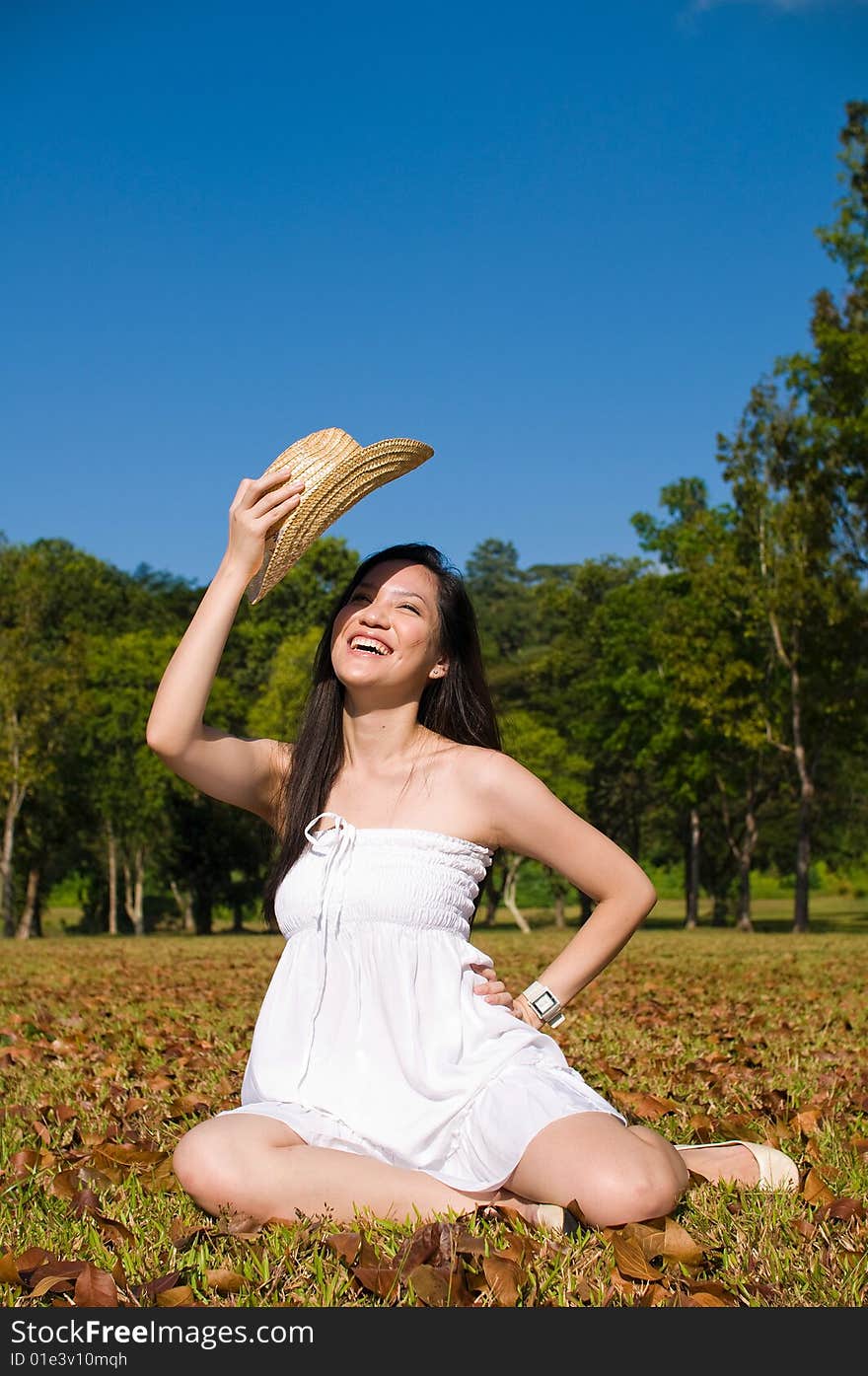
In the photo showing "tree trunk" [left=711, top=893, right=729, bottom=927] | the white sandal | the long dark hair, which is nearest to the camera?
the white sandal

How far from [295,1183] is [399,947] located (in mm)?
726

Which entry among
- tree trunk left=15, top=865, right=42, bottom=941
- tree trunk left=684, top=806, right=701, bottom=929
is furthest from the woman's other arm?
tree trunk left=15, top=865, right=42, bottom=941

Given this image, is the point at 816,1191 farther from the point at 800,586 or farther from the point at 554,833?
the point at 800,586

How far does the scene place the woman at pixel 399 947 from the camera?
3.19 meters

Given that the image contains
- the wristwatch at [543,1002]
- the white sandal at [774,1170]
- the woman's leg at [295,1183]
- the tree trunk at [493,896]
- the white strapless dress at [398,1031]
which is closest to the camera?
the woman's leg at [295,1183]

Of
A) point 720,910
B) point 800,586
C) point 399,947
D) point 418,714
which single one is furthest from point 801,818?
point 399,947

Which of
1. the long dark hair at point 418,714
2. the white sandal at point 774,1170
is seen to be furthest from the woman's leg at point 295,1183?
the long dark hair at point 418,714

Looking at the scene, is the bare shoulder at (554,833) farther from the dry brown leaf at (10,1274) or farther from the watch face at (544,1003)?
the dry brown leaf at (10,1274)

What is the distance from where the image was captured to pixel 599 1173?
9.87 ft

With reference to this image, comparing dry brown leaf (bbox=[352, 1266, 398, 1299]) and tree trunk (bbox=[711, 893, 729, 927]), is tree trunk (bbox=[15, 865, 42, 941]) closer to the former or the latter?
tree trunk (bbox=[711, 893, 729, 927])

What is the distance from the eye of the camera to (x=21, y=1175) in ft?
12.7

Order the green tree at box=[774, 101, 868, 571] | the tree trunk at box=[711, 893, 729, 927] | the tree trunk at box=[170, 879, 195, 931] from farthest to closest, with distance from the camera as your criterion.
→ the tree trunk at box=[170, 879, 195, 931] < the tree trunk at box=[711, 893, 729, 927] < the green tree at box=[774, 101, 868, 571]

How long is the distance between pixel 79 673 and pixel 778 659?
1829 cm

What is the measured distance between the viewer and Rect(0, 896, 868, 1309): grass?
8.80 ft
